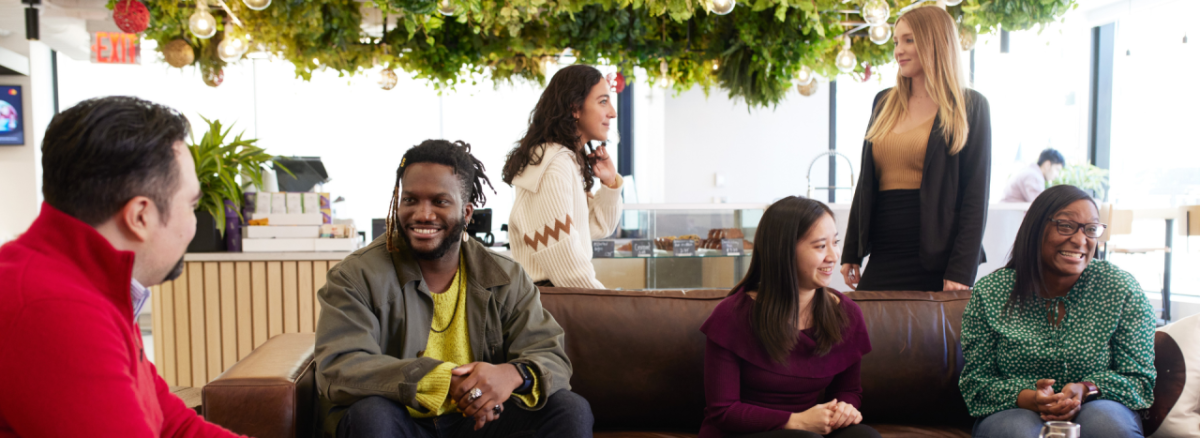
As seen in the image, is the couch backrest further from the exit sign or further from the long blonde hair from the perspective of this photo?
the exit sign

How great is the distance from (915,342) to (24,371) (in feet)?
6.55

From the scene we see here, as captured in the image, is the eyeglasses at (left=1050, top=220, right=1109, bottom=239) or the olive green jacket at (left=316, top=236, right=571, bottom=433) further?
the eyeglasses at (left=1050, top=220, right=1109, bottom=239)

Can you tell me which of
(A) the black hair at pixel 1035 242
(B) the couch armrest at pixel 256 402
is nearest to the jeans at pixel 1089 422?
(A) the black hair at pixel 1035 242

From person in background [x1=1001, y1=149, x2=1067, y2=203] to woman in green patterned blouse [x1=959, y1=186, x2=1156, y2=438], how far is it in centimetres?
545

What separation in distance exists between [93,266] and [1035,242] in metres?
1.91

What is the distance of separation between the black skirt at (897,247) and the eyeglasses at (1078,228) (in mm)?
389

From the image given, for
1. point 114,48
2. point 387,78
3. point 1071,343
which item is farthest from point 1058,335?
point 114,48

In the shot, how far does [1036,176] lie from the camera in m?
6.57

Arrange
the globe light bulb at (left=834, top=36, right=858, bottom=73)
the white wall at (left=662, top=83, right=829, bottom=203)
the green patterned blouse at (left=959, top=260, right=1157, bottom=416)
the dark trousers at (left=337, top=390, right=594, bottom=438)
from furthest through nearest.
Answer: the white wall at (left=662, top=83, right=829, bottom=203) < the globe light bulb at (left=834, top=36, right=858, bottom=73) < the green patterned blouse at (left=959, top=260, right=1157, bottom=416) < the dark trousers at (left=337, top=390, right=594, bottom=438)

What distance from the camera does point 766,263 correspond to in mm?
1789

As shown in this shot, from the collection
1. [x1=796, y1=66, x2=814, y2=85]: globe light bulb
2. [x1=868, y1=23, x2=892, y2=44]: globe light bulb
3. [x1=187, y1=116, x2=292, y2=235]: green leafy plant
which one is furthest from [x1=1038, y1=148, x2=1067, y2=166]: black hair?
[x1=187, y1=116, x2=292, y2=235]: green leafy plant

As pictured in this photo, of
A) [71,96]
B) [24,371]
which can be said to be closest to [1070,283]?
[24,371]

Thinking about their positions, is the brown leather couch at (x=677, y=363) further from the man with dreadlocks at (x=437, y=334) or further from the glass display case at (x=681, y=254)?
the glass display case at (x=681, y=254)

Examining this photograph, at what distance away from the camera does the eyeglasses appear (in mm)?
1740
